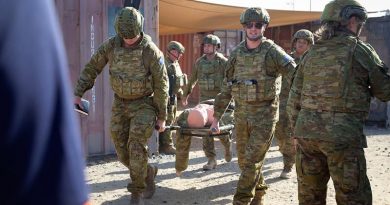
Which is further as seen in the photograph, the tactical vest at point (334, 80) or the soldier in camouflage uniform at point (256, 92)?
the soldier in camouflage uniform at point (256, 92)

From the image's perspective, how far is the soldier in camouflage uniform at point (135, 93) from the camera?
5.00m

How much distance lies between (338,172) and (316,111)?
19.1 inches

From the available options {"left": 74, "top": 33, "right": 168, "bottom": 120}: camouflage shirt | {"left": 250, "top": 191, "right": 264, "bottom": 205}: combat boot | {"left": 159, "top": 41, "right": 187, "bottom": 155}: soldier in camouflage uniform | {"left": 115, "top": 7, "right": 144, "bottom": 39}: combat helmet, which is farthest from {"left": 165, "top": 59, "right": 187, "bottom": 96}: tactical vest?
{"left": 250, "top": 191, "right": 264, "bottom": 205}: combat boot

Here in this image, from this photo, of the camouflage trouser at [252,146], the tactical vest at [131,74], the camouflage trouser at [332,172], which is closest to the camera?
the camouflage trouser at [332,172]

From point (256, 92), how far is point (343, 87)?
4.75 ft

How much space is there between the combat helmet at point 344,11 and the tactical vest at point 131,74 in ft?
7.06

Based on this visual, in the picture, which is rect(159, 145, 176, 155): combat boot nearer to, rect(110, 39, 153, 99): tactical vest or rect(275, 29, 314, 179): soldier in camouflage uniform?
rect(275, 29, 314, 179): soldier in camouflage uniform

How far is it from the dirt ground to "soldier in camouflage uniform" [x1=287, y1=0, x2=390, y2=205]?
205 cm

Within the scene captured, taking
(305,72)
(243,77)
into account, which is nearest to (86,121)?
(243,77)

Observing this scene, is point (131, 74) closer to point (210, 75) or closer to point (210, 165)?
point (210, 165)

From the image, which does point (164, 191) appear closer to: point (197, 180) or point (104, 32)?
point (197, 180)

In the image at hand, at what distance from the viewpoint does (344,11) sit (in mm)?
3594

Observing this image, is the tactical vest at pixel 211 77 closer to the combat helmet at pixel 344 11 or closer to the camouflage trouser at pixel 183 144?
the camouflage trouser at pixel 183 144

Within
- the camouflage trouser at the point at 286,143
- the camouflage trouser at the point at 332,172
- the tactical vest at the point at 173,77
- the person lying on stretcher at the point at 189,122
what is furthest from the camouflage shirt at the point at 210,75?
the camouflage trouser at the point at 332,172
